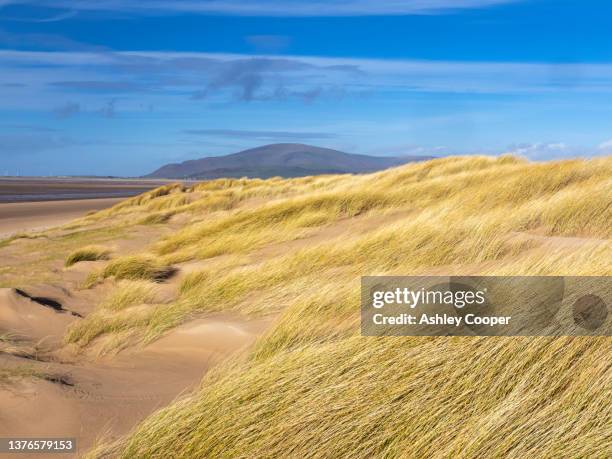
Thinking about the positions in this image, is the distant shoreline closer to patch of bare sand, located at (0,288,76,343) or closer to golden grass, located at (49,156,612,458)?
patch of bare sand, located at (0,288,76,343)

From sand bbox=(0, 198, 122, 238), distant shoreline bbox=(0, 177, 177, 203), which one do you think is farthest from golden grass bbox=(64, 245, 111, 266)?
distant shoreline bbox=(0, 177, 177, 203)

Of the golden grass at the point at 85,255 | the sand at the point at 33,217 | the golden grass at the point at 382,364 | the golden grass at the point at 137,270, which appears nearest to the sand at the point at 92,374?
the golden grass at the point at 382,364

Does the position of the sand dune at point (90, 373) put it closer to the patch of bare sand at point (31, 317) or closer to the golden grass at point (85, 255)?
the patch of bare sand at point (31, 317)

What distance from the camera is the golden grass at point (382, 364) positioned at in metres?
2.52

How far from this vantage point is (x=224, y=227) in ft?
29.6

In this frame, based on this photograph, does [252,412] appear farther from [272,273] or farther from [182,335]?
[272,273]

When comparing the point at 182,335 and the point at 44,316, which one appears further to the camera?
the point at 44,316

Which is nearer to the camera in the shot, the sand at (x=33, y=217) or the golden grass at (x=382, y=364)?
the golden grass at (x=382, y=364)

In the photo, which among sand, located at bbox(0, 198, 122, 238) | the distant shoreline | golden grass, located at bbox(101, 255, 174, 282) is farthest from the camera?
the distant shoreline

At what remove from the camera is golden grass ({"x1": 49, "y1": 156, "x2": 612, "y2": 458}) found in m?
2.52

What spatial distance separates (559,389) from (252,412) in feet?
4.73

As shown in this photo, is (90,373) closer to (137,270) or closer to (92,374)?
(92,374)

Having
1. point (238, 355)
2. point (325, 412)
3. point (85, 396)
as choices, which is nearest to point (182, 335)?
point (238, 355)

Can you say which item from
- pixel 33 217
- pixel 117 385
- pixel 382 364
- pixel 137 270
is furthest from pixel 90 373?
pixel 33 217
